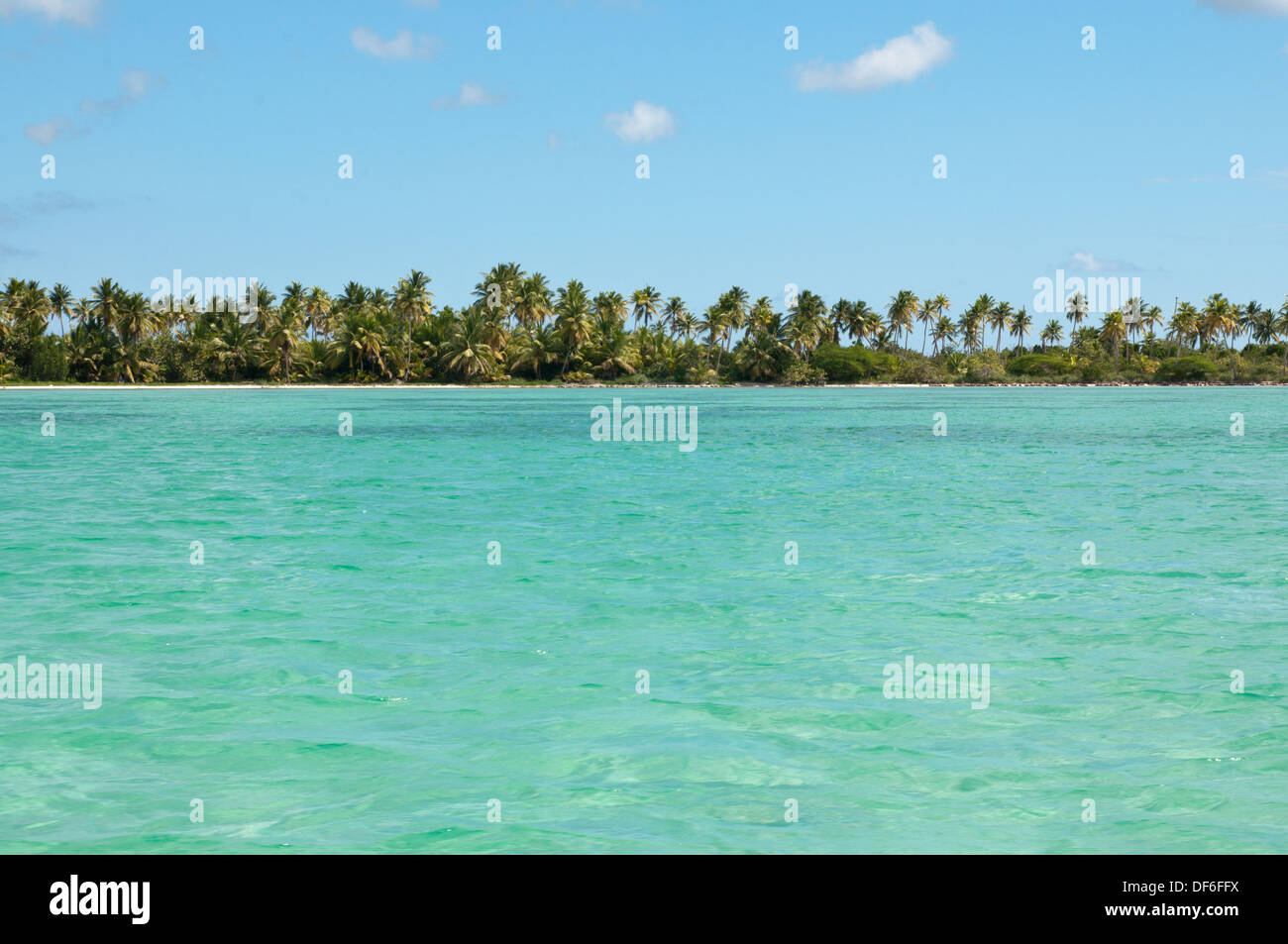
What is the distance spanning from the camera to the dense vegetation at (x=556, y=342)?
125 m

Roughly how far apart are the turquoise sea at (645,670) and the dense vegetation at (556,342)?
4161 inches

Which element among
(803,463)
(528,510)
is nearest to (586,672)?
(528,510)

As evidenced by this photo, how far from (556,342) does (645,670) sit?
130804 mm

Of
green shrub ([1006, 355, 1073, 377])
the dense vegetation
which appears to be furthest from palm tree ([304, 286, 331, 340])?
green shrub ([1006, 355, 1073, 377])

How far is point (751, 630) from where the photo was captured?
12.7 metres

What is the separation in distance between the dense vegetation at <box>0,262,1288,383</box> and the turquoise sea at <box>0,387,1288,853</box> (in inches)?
4161

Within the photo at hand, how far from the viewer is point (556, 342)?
140 m

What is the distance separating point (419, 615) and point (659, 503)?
13.3 m

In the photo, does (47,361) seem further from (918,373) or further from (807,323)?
(918,373)

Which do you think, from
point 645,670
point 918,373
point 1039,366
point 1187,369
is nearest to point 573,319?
point 918,373

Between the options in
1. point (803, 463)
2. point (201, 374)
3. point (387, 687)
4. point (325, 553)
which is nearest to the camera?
point (387, 687)
